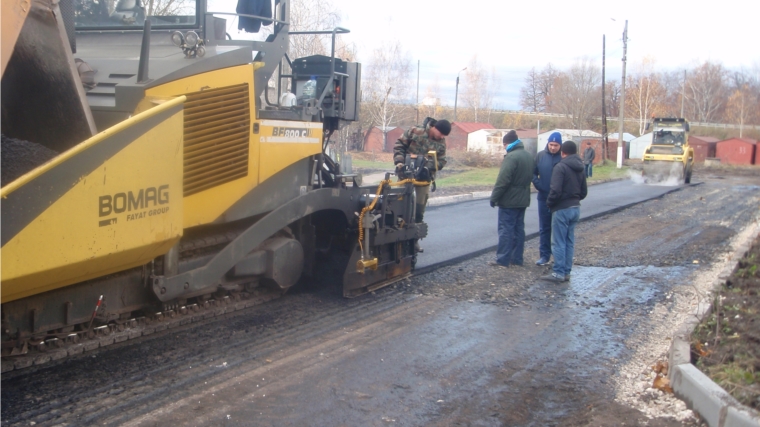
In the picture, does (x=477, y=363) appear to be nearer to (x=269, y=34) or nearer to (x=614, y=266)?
(x=269, y=34)

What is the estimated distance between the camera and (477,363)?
16.9 feet

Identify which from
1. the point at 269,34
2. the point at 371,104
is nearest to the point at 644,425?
the point at 269,34

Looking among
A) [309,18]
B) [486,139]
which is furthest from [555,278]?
[486,139]

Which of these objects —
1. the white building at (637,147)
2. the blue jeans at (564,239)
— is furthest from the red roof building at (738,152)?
the blue jeans at (564,239)

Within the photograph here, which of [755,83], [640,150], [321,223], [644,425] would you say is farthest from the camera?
[755,83]

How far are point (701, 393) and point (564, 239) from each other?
4.11 m

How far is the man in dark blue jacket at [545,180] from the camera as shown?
891 centimetres

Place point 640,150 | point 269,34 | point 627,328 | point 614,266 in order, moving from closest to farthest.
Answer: point 269,34 < point 627,328 < point 614,266 < point 640,150

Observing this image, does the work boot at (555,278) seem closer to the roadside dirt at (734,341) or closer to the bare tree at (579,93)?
the roadside dirt at (734,341)

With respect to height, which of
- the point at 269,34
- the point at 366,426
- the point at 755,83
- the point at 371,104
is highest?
the point at 755,83

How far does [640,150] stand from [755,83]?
1366 inches

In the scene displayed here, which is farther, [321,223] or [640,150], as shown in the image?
[640,150]

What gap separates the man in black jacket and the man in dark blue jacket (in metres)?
0.66

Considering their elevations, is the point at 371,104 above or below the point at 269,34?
above
